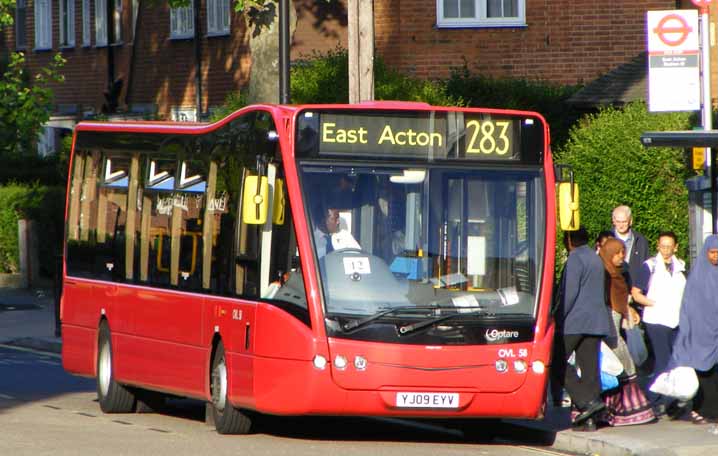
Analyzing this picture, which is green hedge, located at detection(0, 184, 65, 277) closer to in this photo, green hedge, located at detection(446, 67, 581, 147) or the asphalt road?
green hedge, located at detection(446, 67, 581, 147)

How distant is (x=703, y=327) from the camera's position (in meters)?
13.4

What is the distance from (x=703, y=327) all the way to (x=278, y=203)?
3.49 m

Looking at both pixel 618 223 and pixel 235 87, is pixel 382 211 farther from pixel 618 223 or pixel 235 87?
pixel 235 87

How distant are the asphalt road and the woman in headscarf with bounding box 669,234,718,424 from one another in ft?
4.31

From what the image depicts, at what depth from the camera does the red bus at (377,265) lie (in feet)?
41.1

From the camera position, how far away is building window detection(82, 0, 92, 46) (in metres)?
40.1

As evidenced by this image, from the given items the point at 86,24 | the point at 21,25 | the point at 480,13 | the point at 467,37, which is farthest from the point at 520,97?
Answer: the point at 21,25

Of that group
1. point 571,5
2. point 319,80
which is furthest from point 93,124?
point 571,5

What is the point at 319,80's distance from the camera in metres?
26.2

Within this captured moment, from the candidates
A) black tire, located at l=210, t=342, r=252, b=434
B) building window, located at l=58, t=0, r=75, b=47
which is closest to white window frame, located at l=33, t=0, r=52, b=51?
building window, located at l=58, t=0, r=75, b=47

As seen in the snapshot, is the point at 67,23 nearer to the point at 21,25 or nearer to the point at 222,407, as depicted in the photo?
the point at 21,25

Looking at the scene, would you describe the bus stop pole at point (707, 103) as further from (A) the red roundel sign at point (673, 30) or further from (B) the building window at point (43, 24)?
(B) the building window at point (43, 24)

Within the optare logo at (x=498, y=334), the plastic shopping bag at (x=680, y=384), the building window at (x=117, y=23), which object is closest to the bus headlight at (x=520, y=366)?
the optare logo at (x=498, y=334)

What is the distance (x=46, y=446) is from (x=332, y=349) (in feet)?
7.39
